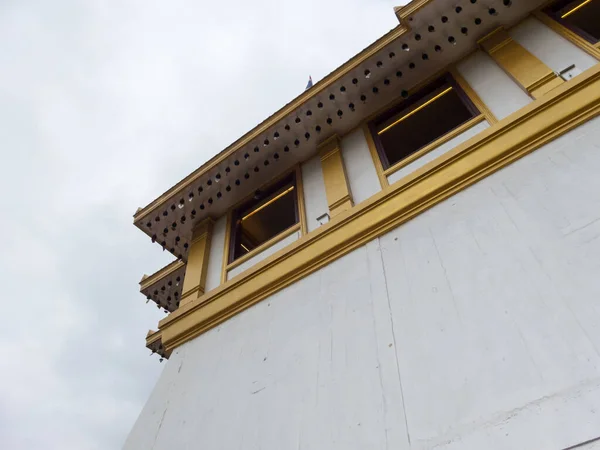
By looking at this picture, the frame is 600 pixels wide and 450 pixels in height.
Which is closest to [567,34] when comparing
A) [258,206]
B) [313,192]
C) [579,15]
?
[579,15]

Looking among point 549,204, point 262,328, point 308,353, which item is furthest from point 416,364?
point 262,328

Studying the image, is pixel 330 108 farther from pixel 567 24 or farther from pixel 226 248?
pixel 567 24

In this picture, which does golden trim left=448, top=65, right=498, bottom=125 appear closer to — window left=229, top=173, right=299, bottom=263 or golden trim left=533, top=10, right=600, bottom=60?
golden trim left=533, top=10, right=600, bottom=60

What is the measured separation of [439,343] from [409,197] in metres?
1.56

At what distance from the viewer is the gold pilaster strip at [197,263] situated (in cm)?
538

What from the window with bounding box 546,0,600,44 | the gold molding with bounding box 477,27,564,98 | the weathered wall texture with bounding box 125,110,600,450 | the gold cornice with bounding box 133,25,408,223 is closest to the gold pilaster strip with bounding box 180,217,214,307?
the gold cornice with bounding box 133,25,408,223

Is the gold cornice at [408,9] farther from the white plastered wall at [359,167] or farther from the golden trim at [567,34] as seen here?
the white plastered wall at [359,167]

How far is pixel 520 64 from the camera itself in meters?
4.38

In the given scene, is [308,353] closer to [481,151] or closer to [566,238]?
[566,238]

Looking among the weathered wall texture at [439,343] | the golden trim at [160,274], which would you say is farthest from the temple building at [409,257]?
the golden trim at [160,274]

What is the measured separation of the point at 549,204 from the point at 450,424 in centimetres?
168

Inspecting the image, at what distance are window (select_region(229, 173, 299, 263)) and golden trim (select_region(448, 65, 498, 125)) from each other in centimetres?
227

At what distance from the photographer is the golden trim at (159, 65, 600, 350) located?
3561mm

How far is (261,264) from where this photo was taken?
4.65 meters
